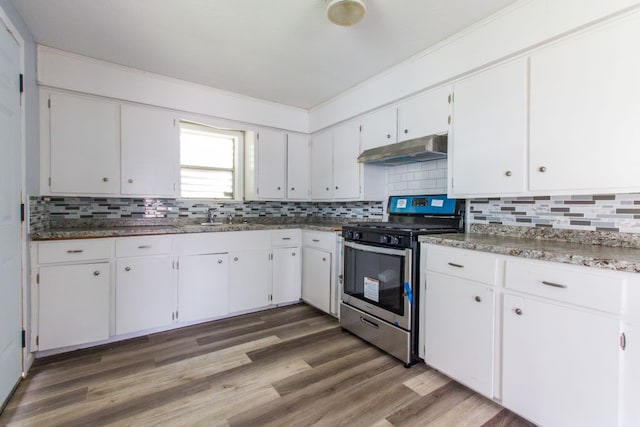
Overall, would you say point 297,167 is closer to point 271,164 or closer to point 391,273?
point 271,164

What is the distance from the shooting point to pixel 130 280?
98.0 inches

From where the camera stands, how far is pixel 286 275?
3.32 meters

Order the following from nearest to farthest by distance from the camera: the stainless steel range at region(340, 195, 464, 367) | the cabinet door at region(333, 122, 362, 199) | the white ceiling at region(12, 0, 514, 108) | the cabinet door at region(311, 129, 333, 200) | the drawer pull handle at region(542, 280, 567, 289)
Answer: the drawer pull handle at region(542, 280, 567, 289) < the white ceiling at region(12, 0, 514, 108) < the stainless steel range at region(340, 195, 464, 367) < the cabinet door at region(333, 122, 362, 199) < the cabinet door at region(311, 129, 333, 200)

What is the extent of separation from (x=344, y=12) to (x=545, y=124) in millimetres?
1359

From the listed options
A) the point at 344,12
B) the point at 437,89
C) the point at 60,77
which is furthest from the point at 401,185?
the point at 60,77

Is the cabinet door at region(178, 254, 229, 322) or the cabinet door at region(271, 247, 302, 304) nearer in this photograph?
the cabinet door at region(178, 254, 229, 322)

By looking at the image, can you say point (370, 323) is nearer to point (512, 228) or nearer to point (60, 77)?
point (512, 228)

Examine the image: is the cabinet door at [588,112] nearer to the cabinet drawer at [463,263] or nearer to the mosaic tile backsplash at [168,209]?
the cabinet drawer at [463,263]

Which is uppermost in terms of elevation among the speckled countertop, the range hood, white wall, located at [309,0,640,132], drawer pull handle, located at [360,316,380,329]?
white wall, located at [309,0,640,132]

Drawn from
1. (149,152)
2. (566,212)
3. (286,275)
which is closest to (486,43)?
(566,212)

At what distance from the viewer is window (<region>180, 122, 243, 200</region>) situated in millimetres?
3330

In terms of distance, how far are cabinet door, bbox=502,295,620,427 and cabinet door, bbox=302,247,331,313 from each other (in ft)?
5.49

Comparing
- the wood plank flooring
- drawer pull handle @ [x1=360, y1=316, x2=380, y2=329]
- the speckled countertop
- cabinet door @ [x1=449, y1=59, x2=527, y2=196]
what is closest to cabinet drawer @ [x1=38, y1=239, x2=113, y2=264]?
the wood plank flooring

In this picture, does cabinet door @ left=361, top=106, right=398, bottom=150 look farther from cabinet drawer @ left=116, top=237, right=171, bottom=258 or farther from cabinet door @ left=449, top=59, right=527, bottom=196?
cabinet drawer @ left=116, top=237, right=171, bottom=258
